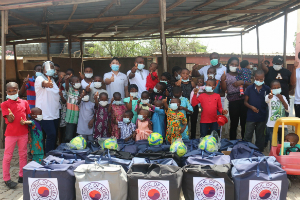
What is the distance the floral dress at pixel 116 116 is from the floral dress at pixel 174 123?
92 cm

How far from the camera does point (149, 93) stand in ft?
18.7

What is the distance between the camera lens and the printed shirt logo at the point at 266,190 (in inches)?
142

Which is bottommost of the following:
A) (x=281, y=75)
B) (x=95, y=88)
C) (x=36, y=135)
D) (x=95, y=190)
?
(x=95, y=190)

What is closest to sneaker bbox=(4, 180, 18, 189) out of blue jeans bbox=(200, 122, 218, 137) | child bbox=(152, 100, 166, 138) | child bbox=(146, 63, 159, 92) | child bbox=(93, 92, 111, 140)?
child bbox=(93, 92, 111, 140)

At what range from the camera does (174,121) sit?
207 inches

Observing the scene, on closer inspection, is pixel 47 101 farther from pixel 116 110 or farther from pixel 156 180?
pixel 156 180

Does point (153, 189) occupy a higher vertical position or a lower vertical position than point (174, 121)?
lower

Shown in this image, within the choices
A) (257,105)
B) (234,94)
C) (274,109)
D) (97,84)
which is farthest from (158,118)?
(274,109)

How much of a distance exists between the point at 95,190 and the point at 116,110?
6.80 feet

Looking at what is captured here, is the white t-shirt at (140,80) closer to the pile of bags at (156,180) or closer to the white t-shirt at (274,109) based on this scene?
the pile of bags at (156,180)

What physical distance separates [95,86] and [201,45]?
2401 cm

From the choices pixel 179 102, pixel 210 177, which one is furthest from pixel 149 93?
pixel 210 177

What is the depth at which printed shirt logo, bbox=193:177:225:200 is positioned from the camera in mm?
3621

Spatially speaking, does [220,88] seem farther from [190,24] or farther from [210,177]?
[190,24]
